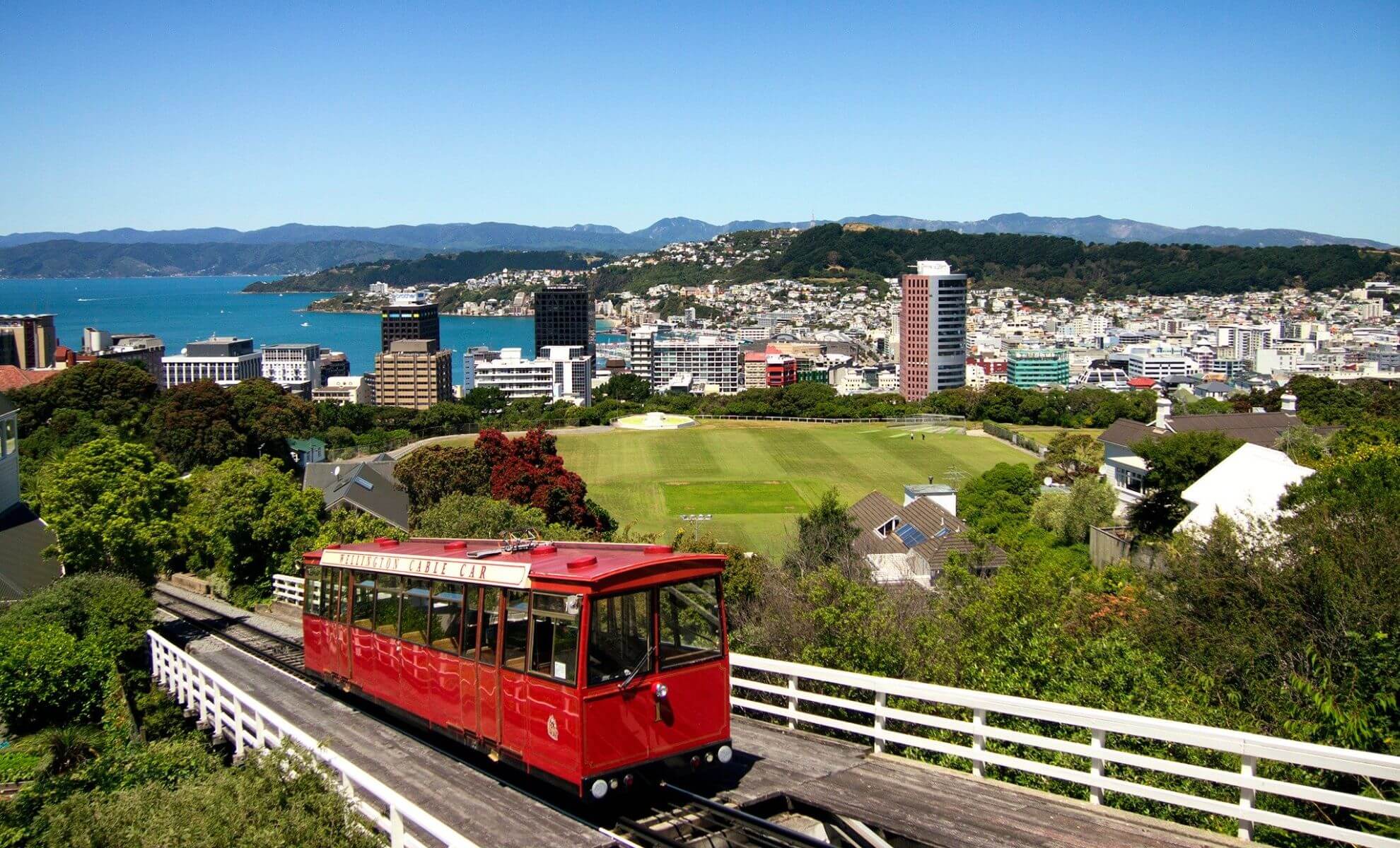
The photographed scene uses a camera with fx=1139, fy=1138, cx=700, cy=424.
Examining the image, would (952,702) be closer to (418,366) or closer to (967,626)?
(967,626)

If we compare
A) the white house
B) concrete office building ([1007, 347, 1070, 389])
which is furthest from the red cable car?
concrete office building ([1007, 347, 1070, 389])

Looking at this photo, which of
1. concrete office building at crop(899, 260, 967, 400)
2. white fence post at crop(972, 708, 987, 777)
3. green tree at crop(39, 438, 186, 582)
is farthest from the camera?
concrete office building at crop(899, 260, 967, 400)

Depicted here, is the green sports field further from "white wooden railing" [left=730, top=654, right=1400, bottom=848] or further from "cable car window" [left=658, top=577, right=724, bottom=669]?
"cable car window" [left=658, top=577, right=724, bottom=669]

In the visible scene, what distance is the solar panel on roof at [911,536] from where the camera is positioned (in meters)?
38.1

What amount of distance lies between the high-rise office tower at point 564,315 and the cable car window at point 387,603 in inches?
6860

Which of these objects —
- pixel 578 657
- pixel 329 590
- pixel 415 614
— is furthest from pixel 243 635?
pixel 578 657

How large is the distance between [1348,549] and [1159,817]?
7585 mm

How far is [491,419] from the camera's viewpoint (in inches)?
3693

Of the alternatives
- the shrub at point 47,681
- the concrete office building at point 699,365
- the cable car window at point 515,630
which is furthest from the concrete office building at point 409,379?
the cable car window at point 515,630

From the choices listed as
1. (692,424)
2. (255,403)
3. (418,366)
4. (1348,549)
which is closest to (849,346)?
(418,366)

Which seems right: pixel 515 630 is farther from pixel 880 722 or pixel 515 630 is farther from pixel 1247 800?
pixel 1247 800

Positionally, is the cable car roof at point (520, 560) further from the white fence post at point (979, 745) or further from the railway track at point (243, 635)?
the railway track at point (243, 635)

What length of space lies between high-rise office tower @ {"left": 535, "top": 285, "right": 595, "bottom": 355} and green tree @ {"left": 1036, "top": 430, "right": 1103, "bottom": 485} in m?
130

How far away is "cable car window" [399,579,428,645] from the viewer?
9.58 meters
